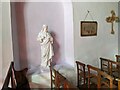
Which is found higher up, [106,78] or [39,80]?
[106,78]

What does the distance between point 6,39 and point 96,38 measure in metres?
1.87

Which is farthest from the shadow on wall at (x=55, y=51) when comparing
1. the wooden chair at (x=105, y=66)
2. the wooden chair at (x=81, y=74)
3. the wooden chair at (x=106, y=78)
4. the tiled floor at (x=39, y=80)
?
the wooden chair at (x=106, y=78)

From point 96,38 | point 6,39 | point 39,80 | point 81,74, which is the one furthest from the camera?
point 96,38

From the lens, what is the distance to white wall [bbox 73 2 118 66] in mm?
4043

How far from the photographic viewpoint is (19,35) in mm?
3982

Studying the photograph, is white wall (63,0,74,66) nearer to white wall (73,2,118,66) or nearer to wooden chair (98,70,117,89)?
white wall (73,2,118,66)

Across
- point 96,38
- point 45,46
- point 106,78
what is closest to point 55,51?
point 45,46

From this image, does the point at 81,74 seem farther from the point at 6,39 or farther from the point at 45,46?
the point at 6,39

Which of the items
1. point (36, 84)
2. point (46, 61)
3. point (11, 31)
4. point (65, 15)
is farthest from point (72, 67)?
point (11, 31)

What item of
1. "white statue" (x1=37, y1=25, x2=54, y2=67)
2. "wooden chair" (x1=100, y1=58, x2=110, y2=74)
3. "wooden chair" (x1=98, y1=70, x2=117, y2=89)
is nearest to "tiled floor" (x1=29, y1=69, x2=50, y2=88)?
"white statue" (x1=37, y1=25, x2=54, y2=67)

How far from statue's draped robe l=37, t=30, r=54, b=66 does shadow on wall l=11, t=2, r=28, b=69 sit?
0.39 meters

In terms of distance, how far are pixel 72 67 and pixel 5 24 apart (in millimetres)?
1589

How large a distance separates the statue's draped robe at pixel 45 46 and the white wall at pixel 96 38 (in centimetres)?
55

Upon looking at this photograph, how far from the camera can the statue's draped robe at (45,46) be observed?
381 cm
